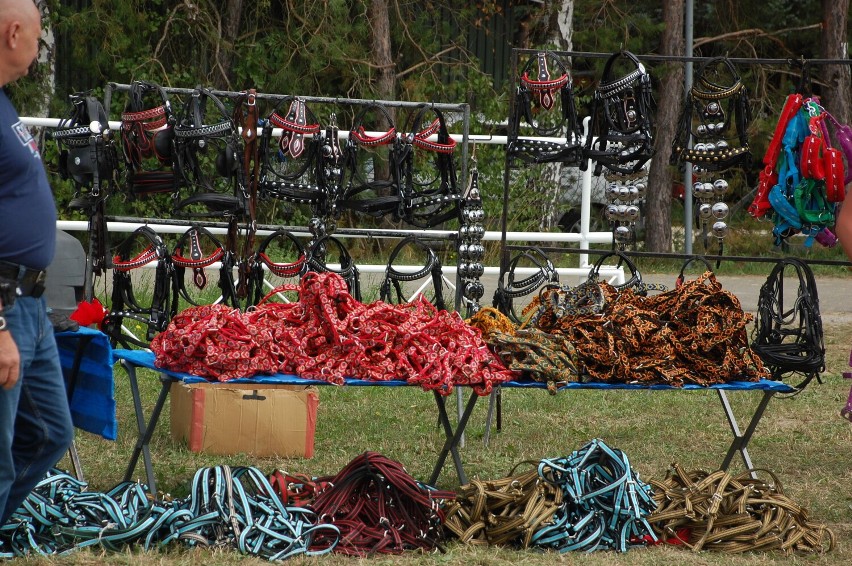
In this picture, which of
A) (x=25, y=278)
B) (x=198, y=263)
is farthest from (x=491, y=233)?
(x=25, y=278)

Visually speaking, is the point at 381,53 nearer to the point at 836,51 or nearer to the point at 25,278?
the point at 836,51

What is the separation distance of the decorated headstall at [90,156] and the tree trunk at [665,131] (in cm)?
1004

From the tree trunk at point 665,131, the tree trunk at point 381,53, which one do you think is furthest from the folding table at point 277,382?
the tree trunk at point 665,131

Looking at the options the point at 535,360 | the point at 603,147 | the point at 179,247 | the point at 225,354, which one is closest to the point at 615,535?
the point at 535,360

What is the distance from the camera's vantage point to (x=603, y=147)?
560 centimetres

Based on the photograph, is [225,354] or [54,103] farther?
[54,103]

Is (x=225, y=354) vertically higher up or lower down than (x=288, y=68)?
lower down

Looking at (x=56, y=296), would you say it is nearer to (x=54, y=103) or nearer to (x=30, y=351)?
(x=30, y=351)

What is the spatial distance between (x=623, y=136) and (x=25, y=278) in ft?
11.1

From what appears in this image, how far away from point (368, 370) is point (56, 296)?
137 centimetres

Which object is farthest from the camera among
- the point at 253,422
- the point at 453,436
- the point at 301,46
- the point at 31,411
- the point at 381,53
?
the point at 381,53

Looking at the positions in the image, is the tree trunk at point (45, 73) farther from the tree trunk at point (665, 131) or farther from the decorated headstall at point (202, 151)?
the tree trunk at point (665, 131)

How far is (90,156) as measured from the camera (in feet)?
18.4

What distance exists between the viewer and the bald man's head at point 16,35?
9.62 ft
